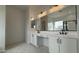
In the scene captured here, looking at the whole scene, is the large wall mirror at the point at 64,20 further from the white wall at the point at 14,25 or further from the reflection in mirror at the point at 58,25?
the white wall at the point at 14,25

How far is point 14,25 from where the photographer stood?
603cm

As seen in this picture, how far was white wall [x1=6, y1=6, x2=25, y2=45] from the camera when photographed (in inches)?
221

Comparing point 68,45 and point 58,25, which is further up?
point 58,25

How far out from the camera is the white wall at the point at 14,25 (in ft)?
18.4

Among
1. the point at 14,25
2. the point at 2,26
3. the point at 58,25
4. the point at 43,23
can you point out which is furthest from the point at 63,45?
the point at 14,25

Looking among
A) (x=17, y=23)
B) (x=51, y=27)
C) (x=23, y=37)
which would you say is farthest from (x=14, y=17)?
(x=51, y=27)

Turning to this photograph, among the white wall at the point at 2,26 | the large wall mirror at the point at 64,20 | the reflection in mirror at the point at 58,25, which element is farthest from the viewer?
the white wall at the point at 2,26

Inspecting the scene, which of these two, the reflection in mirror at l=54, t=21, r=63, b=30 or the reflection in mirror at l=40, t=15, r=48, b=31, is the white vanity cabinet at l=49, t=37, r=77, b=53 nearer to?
the reflection in mirror at l=54, t=21, r=63, b=30

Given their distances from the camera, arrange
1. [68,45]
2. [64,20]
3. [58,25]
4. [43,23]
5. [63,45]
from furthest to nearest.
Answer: [43,23] < [58,25] < [64,20] < [63,45] < [68,45]

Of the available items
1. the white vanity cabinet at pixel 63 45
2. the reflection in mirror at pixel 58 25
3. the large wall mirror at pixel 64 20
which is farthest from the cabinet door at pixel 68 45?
the reflection in mirror at pixel 58 25

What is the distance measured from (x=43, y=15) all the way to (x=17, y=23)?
228 centimetres

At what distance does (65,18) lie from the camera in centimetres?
319

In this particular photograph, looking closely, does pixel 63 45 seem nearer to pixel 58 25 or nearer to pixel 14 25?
pixel 58 25

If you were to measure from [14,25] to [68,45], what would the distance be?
4462mm
